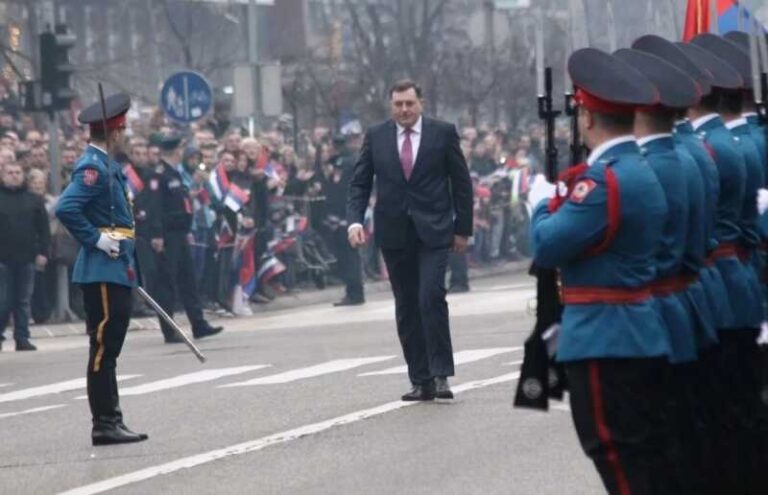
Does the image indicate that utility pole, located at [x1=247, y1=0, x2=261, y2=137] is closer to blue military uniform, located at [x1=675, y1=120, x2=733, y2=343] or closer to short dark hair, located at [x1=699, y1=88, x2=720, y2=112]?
short dark hair, located at [x1=699, y1=88, x2=720, y2=112]

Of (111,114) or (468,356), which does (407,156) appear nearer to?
(111,114)

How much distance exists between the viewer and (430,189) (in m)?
14.2

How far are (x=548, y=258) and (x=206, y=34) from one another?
3683 cm

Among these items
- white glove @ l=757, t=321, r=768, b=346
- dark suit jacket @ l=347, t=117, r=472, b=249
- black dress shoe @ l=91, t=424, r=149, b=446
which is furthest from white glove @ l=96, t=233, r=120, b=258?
white glove @ l=757, t=321, r=768, b=346

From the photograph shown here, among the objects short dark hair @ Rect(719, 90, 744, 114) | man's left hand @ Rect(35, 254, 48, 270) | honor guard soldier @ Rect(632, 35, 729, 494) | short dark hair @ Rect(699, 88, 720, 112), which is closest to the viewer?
honor guard soldier @ Rect(632, 35, 729, 494)

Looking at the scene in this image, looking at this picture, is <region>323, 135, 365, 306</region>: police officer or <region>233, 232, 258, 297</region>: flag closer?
<region>233, 232, 258, 297</region>: flag

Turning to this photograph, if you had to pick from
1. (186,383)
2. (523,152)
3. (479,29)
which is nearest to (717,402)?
(186,383)

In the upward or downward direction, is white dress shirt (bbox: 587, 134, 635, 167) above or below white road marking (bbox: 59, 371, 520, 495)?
above

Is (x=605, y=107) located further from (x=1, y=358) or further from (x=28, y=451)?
(x=1, y=358)

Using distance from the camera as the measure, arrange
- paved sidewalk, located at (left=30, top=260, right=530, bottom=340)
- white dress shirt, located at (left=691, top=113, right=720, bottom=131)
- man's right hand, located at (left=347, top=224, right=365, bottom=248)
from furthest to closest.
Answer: paved sidewalk, located at (left=30, top=260, right=530, bottom=340) < man's right hand, located at (left=347, top=224, right=365, bottom=248) < white dress shirt, located at (left=691, top=113, right=720, bottom=131)

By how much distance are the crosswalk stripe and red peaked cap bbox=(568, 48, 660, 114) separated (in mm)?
8507

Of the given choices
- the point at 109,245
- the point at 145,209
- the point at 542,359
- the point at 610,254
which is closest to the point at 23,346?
the point at 145,209

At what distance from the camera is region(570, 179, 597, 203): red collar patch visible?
785 centimetres

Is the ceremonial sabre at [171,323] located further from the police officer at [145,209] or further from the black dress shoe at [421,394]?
the police officer at [145,209]
